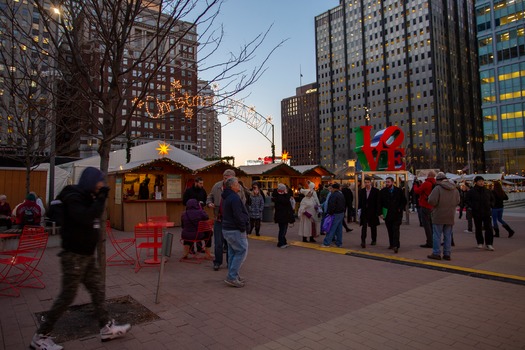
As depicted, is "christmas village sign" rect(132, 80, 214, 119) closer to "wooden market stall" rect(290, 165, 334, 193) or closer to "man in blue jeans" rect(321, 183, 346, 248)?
"man in blue jeans" rect(321, 183, 346, 248)

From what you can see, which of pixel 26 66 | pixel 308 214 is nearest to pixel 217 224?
pixel 308 214

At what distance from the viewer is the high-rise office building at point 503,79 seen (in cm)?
5934

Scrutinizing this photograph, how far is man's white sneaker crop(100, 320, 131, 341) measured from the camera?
3.65 meters

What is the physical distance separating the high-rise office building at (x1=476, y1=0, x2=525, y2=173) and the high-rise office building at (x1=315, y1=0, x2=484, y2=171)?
22619 mm

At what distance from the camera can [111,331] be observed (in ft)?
12.0

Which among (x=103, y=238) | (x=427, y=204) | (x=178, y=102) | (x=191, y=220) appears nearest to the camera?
(x=103, y=238)

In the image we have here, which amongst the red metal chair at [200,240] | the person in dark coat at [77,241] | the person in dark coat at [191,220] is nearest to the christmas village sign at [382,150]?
the red metal chair at [200,240]

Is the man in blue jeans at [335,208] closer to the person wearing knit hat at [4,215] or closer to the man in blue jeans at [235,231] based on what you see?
the man in blue jeans at [235,231]

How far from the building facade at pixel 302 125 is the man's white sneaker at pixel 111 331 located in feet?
566

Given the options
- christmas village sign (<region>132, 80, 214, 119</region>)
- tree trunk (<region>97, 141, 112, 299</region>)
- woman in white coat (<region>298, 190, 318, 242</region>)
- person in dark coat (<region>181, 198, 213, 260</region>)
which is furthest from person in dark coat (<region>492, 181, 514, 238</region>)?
tree trunk (<region>97, 141, 112, 299</region>)

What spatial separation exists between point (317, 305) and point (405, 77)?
4544 inches

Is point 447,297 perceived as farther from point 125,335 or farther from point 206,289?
point 125,335

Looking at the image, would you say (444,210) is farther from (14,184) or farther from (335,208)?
A: (14,184)

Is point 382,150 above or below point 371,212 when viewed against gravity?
above
